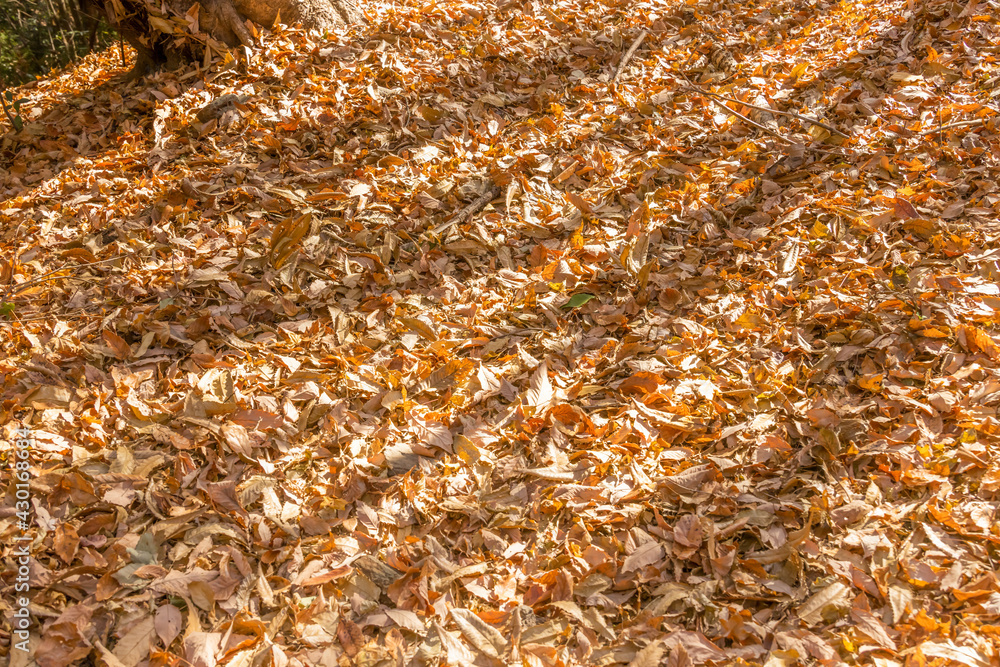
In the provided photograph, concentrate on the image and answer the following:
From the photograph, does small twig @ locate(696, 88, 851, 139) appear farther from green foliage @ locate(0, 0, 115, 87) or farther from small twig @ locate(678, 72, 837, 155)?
green foliage @ locate(0, 0, 115, 87)

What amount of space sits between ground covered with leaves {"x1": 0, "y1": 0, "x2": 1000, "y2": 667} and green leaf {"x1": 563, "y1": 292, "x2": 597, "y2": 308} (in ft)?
0.05

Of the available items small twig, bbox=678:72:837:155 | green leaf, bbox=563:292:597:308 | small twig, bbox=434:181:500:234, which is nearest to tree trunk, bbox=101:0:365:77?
small twig, bbox=434:181:500:234

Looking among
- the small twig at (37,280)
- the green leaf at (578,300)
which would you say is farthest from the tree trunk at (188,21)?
the green leaf at (578,300)

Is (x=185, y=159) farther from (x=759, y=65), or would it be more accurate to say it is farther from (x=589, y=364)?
(x=759, y=65)

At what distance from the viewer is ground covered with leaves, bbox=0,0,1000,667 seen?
2000mm

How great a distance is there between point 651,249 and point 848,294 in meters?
0.99

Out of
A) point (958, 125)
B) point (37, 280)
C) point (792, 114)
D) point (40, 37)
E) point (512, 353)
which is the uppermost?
point (40, 37)

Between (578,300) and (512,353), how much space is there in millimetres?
474

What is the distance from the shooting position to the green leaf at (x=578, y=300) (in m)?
3.05

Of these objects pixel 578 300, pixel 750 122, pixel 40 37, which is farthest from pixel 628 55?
pixel 40 37

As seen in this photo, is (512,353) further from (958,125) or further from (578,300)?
(958,125)

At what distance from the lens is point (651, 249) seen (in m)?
3.30

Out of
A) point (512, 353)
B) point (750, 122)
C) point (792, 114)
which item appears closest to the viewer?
point (512, 353)

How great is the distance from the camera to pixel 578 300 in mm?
3061
